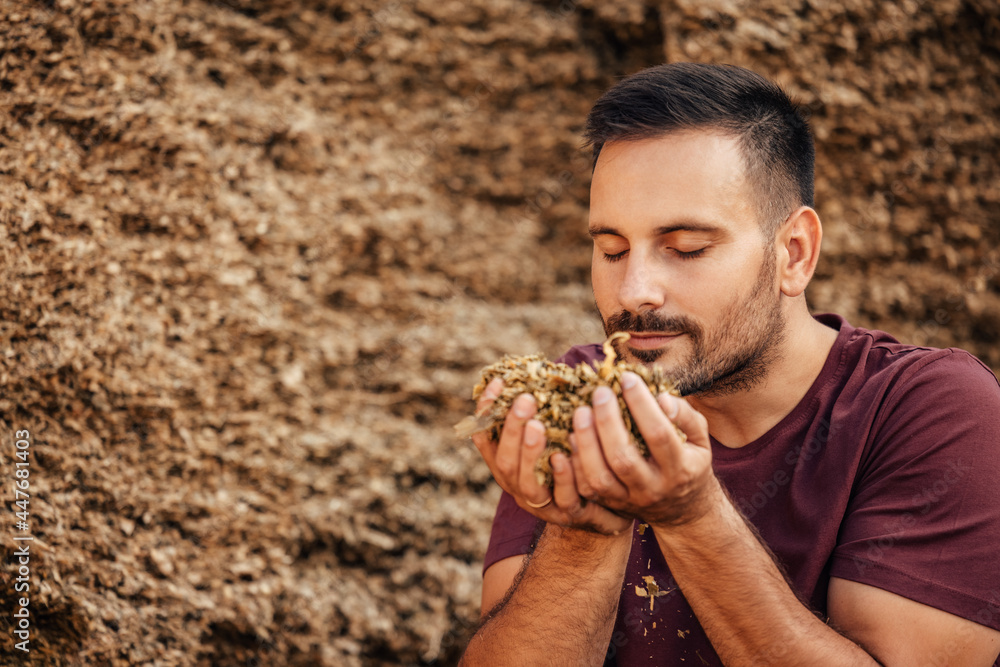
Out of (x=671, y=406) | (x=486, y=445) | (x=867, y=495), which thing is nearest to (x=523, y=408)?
(x=486, y=445)

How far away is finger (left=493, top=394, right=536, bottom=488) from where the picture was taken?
52.3 inches

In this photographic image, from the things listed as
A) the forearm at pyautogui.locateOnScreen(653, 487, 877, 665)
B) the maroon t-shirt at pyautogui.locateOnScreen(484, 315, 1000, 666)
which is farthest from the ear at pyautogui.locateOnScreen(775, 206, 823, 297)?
the forearm at pyautogui.locateOnScreen(653, 487, 877, 665)

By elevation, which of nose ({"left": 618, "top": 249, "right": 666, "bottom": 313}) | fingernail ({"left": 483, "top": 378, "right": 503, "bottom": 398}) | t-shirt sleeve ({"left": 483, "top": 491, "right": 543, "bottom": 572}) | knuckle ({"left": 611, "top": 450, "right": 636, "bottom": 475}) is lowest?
t-shirt sleeve ({"left": 483, "top": 491, "right": 543, "bottom": 572})

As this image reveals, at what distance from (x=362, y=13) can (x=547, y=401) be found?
2590 millimetres

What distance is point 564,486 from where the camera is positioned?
1326 millimetres

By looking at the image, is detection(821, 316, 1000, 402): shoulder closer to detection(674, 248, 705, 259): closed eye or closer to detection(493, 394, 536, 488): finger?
detection(674, 248, 705, 259): closed eye

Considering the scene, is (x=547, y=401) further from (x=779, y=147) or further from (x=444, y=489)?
(x=444, y=489)

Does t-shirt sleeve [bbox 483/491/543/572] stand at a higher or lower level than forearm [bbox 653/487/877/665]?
lower

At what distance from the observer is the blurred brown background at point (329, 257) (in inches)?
97.2

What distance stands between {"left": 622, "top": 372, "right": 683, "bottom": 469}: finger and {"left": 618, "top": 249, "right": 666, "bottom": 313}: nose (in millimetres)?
411

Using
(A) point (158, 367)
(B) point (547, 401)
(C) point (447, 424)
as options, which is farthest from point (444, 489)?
(B) point (547, 401)

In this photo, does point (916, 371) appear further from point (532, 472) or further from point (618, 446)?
point (532, 472)

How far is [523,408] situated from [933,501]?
0.92 m

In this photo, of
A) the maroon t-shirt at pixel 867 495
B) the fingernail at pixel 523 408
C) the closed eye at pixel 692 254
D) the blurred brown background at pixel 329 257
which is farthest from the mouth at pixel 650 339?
the blurred brown background at pixel 329 257
